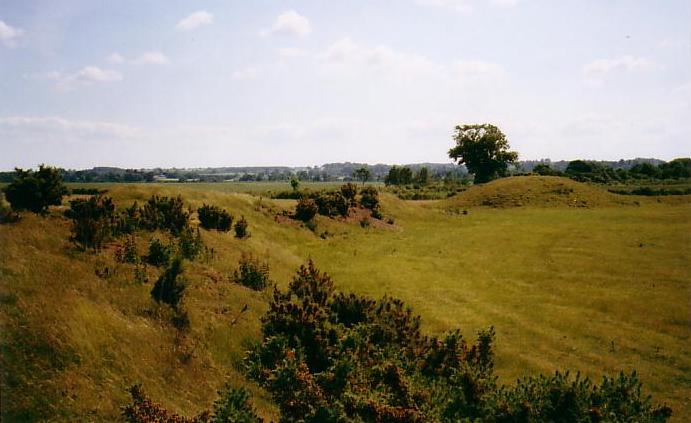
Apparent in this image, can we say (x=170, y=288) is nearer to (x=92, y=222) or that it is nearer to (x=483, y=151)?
(x=92, y=222)

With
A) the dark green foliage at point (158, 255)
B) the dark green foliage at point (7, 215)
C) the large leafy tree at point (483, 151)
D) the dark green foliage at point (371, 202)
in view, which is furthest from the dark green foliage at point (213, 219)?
the large leafy tree at point (483, 151)

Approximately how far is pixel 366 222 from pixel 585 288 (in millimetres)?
17665

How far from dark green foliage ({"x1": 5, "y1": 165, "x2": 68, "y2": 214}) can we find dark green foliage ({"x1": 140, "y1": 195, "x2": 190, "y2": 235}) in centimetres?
284

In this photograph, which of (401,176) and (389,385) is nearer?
(389,385)

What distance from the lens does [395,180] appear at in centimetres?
13850

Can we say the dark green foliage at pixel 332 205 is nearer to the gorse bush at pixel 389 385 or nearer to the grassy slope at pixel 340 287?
the grassy slope at pixel 340 287

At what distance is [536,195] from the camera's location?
A: 60.8 metres

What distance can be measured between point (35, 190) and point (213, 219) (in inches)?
280

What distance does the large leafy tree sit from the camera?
293 ft

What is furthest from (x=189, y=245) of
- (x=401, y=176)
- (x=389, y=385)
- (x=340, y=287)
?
(x=401, y=176)

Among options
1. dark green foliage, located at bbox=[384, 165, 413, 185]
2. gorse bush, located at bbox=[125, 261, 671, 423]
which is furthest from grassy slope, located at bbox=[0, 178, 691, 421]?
dark green foliage, located at bbox=[384, 165, 413, 185]

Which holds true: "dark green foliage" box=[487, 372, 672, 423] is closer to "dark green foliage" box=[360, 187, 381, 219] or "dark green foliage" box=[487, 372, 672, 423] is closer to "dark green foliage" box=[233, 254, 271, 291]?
"dark green foliage" box=[233, 254, 271, 291]

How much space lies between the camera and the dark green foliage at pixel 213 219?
19.8 m

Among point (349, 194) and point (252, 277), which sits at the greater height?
point (349, 194)
